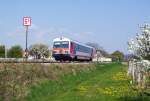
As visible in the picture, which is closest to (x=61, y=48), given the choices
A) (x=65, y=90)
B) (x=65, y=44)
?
(x=65, y=44)

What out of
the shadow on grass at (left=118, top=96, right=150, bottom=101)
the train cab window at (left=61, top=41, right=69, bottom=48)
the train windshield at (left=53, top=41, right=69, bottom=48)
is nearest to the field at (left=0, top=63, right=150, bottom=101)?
the shadow on grass at (left=118, top=96, right=150, bottom=101)

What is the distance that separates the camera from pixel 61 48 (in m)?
61.9

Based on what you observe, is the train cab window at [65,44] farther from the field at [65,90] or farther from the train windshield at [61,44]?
the field at [65,90]

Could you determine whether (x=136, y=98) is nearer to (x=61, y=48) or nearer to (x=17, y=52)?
(x=61, y=48)

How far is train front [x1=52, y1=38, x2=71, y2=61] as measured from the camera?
202 ft

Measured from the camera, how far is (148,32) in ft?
56.3

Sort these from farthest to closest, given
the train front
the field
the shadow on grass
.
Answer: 1. the train front
2. the field
3. the shadow on grass

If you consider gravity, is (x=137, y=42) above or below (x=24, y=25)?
below

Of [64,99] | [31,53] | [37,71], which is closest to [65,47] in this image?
[37,71]

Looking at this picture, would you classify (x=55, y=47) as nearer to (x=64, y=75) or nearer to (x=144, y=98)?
(x=64, y=75)

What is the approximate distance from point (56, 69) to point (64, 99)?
57.7ft

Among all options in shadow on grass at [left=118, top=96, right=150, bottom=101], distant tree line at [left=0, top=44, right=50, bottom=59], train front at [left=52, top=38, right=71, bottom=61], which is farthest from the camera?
Answer: distant tree line at [left=0, top=44, right=50, bottom=59]

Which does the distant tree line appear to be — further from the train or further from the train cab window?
the train cab window

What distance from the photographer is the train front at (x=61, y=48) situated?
61.5 m
